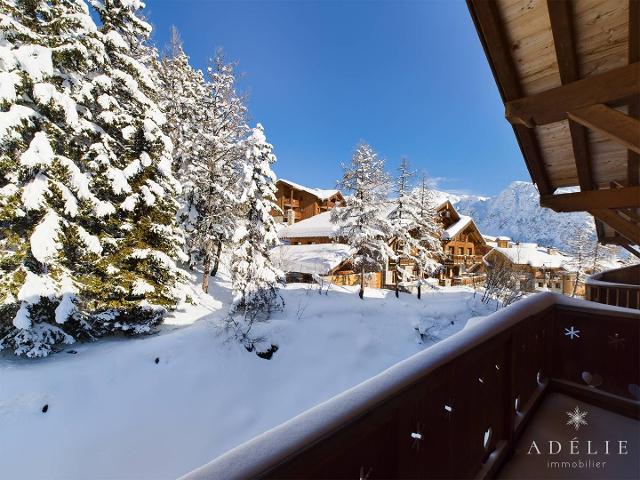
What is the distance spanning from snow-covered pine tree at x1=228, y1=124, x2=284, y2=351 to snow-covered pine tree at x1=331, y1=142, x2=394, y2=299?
5504 mm

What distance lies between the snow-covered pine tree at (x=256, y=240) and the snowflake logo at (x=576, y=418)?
1180 centimetres

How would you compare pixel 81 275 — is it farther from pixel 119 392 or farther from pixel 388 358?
pixel 388 358

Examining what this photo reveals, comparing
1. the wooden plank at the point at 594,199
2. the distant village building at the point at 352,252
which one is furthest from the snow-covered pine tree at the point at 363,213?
the wooden plank at the point at 594,199

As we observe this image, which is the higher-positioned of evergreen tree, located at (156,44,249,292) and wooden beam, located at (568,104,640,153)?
evergreen tree, located at (156,44,249,292)

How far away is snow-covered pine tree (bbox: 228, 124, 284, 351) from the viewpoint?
13750mm

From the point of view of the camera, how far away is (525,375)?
2.79m

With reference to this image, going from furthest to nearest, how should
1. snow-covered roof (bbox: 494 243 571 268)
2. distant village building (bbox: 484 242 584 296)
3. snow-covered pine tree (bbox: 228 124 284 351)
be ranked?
snow-covered roof (bbox: 494 243 571 268)
distant village building (bbox: 484 242 584 296)
snow-covered pine tree (bbox: 228 124 284 351)

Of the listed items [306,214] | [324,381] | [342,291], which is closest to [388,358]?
[324,381]

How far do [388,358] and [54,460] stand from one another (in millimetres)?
9823

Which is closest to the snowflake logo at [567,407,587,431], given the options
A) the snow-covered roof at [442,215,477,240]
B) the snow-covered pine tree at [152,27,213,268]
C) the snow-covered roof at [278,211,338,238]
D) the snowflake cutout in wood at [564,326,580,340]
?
the snowflake cutout in wood at [564,326,580,340]

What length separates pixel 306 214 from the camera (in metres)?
34.8

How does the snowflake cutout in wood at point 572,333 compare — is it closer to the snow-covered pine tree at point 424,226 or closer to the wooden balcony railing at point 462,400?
the wooden balcony railing at point 462,400

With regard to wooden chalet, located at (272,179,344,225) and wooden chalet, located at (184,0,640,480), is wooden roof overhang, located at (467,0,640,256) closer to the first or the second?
wooden chalet, located at (184,0,640,480)

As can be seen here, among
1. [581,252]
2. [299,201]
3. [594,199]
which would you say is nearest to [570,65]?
[594,199]
